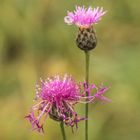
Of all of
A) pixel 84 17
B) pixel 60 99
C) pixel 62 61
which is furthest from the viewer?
pixel 62 61

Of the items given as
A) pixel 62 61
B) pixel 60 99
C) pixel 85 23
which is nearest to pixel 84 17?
pixel 85 23

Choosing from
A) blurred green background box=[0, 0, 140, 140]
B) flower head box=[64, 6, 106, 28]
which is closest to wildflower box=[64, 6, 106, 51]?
flower head box=[64, 6, 106, 28]

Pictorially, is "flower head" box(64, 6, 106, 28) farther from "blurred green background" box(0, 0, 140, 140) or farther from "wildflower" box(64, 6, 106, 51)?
"blurred green background" box(0, 0, 140, 140)

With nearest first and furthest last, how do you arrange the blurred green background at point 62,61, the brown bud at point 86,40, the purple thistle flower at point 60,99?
1. the purple thistle flower at point 60,99
2. the brown bud at point 86,40
3. the blurred green background at point 62,61

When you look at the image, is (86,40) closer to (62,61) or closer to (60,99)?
(60,99)

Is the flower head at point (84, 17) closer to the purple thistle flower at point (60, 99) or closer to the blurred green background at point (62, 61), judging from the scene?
the purple thistle flower at point (60, 99)

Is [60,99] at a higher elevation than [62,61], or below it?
below

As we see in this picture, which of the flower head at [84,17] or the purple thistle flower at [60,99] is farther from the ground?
the flower head at [84,17]

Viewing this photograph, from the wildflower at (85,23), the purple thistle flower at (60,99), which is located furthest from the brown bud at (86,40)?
the purple thistle flower at (60,99)
